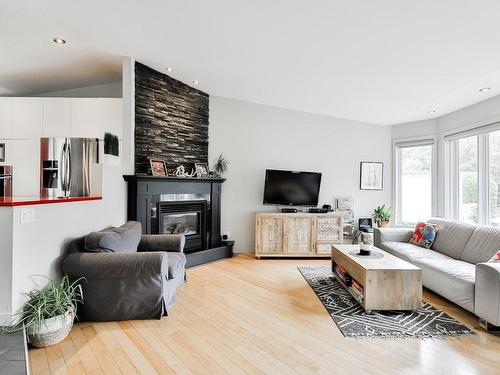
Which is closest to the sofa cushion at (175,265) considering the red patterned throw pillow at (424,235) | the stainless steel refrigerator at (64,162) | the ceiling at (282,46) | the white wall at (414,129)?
the stainless steel refrigerator at (64,162)

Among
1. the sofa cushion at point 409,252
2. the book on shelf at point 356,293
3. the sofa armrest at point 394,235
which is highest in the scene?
the sofa armrest at point 394,235

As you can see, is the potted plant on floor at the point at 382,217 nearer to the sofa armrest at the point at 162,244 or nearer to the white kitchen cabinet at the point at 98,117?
the sofa armrest at the point at 162,244

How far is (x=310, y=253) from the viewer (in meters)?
4.55

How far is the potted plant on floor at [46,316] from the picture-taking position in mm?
1931

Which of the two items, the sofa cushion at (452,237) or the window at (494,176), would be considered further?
the window at (494,176)

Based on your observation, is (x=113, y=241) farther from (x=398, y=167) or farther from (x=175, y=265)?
(x=398, y=167)

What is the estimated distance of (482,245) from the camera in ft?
10.1

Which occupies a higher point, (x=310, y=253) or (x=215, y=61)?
(x=215, y=61)

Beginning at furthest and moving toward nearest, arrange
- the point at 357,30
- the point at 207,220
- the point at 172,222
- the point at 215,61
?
the point at 207,220 < the point at 172,222 < the point at 215,61 < the point at 357,30

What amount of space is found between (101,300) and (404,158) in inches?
215

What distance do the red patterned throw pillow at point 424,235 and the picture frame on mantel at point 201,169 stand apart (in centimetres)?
338

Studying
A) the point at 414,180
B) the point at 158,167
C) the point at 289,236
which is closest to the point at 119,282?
the point at 158,167

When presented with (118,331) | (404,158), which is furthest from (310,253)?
(118,331)

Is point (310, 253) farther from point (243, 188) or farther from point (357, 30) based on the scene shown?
point (357, 30)
